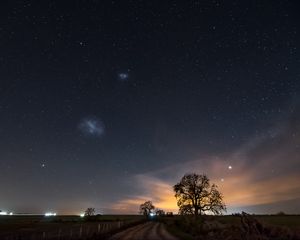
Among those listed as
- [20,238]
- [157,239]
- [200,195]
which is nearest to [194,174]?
[200,195]

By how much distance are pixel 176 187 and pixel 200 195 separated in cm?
623

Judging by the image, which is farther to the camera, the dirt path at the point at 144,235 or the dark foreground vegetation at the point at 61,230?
the dirt path at the point at 144,235

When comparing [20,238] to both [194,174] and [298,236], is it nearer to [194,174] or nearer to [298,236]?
[298,236]

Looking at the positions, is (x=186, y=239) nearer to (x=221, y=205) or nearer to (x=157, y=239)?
(x=157, y=239)

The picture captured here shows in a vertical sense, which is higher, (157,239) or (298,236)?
(157,239)

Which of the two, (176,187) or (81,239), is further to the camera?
(176,187)

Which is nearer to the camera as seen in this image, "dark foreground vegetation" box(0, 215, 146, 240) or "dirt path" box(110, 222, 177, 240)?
"dark foreground vegetation" box(0, 215, 146, 240)

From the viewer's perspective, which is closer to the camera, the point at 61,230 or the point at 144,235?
the point at 61,230

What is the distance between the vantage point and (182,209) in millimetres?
82125

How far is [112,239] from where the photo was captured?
45594mm

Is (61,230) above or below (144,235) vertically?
above

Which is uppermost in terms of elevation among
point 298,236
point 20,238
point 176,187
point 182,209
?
point 176,187

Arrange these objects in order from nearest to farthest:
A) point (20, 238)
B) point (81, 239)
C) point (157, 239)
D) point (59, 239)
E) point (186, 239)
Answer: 1. point (20, 238)
2. point (59, 239)
3. point (81, 239)
4. point (186, 239)
5. point (157, 239)

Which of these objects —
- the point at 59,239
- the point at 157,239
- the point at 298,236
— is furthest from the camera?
the point at 157,239
